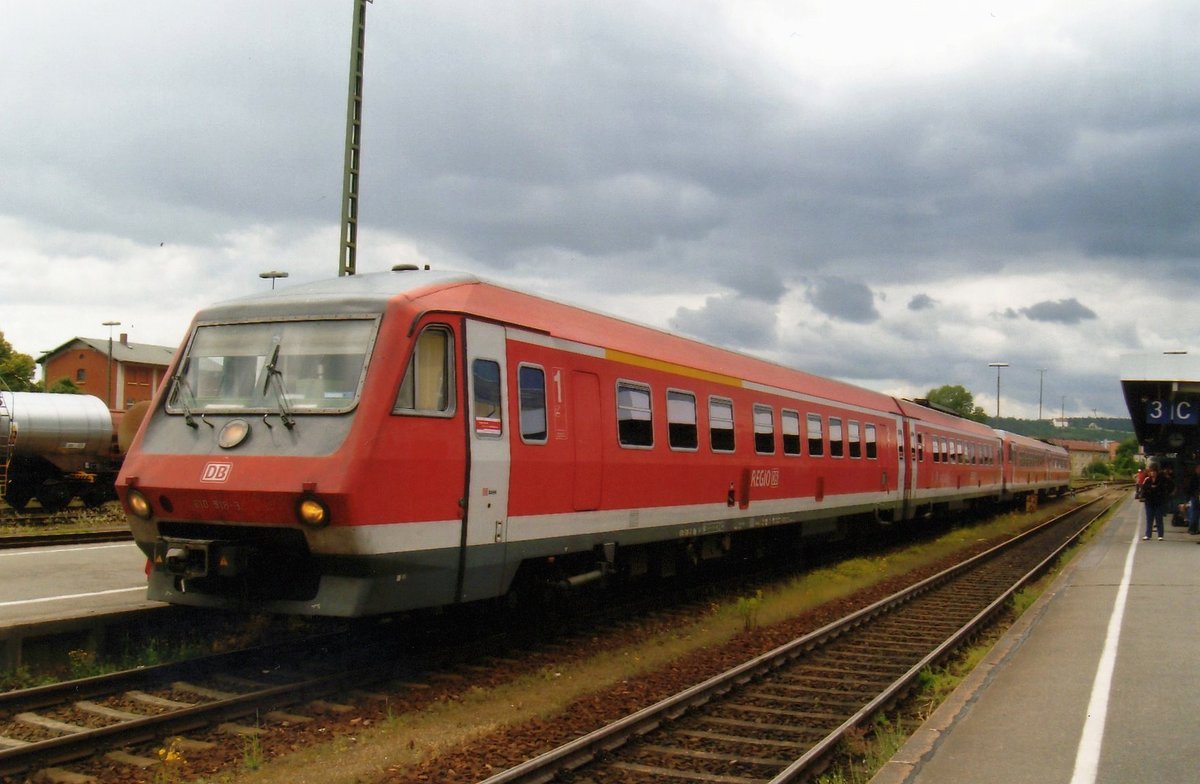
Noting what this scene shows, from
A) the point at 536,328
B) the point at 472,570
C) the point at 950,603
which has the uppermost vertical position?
the point at 536,328

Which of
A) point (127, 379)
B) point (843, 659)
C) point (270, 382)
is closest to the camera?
point (270, 382)

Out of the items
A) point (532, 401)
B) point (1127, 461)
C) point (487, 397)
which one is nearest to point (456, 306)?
point (487, 397)

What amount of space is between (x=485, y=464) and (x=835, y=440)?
11.2 meters

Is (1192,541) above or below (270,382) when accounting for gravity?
below

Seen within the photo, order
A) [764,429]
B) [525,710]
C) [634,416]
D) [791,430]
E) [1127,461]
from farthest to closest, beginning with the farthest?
1. [1127,461]
2. [791,430]
3. [764,429]
4. [634,416]
5. [525,710]

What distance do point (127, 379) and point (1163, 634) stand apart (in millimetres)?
80674

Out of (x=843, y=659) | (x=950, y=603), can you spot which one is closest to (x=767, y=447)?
(x=950, y=603)

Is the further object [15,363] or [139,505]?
[15,363]

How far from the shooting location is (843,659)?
1009cm

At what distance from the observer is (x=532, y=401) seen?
9312mm

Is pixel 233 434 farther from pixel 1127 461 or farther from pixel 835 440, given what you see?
pixel 1127 461

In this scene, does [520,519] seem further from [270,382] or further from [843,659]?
Result: [843,659]

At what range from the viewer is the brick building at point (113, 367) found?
7906 centimetres

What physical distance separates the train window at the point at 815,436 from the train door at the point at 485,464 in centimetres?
926
